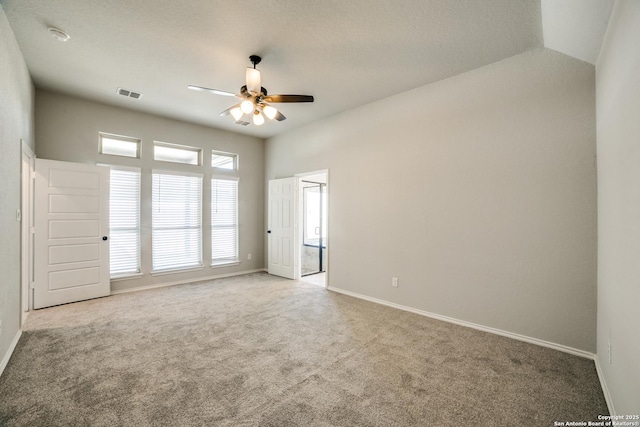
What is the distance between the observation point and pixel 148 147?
16.4ft

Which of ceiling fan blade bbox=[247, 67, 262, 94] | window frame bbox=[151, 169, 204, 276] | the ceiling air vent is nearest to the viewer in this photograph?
ceiling fan blade bbox=[247, 67, 262, 94]

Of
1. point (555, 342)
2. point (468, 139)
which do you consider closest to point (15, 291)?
point (468, 139)

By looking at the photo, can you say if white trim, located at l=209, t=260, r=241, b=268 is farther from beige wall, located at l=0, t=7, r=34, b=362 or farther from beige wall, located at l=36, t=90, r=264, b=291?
beige wall, located at l=0, t=7, r=34, b=362

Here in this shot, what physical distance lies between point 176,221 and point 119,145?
5.25 ft

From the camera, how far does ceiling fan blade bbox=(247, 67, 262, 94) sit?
9.31 feet

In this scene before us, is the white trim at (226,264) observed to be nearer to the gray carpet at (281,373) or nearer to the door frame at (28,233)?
the gray carpet at (281,373)

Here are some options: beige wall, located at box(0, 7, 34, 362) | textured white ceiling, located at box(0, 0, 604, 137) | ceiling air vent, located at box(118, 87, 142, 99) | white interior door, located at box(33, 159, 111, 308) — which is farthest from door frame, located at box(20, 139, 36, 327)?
ceiling air vent, located at box(118, 87, 142, 99)

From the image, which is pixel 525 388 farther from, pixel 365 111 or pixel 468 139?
pixel 365 111

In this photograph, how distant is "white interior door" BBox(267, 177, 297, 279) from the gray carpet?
2.12m

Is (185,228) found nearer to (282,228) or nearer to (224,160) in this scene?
(224,160)

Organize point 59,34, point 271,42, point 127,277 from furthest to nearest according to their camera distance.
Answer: point 127,277 → point 271,42 → point 59,34

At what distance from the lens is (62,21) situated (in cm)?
259

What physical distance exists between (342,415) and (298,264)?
3944mm

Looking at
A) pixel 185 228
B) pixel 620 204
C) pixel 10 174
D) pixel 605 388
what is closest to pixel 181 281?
pixel 185 228
